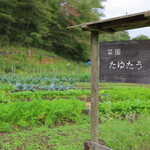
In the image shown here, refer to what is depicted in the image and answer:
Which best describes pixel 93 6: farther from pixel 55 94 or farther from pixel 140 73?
Answer: pixel 140 73

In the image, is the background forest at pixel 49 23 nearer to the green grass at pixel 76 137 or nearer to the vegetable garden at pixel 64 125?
the vegetable garden at pixel 64 125

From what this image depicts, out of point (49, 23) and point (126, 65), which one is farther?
point (49, 23)

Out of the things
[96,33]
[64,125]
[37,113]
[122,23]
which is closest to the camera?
[122,23]

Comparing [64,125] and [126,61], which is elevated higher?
[126,61]

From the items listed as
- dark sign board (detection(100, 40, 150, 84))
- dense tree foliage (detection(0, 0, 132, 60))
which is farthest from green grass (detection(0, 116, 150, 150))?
dense tree foliage (detection(0, 0, 132, 60))

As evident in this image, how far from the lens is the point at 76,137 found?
14.3 ft

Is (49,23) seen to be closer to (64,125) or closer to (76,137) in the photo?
(64,125)

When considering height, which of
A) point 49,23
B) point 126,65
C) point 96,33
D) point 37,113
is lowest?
point 37,113

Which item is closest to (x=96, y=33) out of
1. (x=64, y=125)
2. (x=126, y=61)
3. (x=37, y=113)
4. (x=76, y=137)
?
(x=126, y=61)

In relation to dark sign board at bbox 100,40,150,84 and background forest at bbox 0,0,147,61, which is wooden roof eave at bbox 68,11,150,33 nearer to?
dark sign board at bbox 100,40,150,84

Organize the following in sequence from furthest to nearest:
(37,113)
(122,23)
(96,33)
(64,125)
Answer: (64,125)
(37,113)
(96,33)
(122,23)

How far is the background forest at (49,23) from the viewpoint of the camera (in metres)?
22.3

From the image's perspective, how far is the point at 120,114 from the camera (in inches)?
230

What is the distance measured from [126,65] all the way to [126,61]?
0.18 feet
